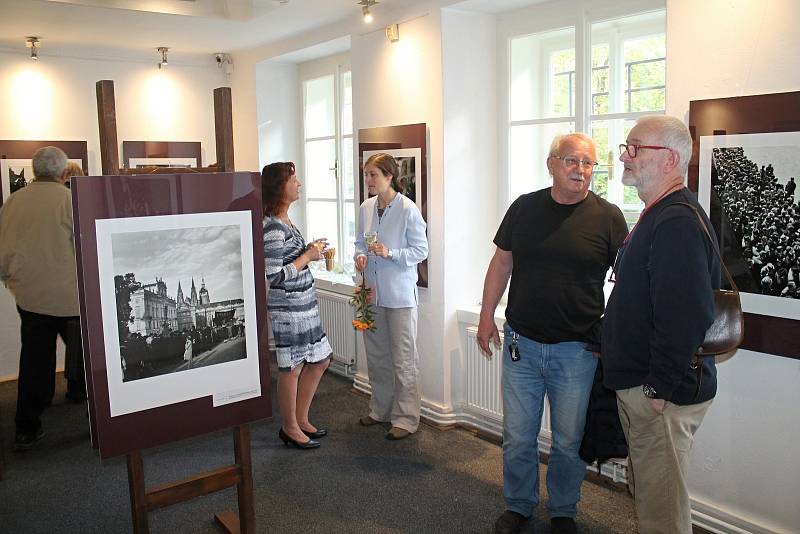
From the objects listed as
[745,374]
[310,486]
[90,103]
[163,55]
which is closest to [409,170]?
[310,486]

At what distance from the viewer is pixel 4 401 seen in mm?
4879

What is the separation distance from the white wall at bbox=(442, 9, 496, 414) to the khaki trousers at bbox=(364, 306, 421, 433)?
0.27m

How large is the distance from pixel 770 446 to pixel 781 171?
1.04 m

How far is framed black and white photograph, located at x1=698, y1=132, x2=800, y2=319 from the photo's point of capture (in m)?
2.54

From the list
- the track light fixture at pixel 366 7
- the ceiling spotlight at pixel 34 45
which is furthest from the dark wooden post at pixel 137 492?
the ceiling spotlight at pixel 34 45

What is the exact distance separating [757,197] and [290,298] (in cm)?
219

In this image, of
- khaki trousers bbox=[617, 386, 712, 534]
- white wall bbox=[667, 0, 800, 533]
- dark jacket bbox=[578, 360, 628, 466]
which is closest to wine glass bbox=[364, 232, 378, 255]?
dark jacket bbox=[578, 360, 628, 466]

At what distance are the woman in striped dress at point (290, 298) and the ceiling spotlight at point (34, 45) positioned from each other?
2737mm

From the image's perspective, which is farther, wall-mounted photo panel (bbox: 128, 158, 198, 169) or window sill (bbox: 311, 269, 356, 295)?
wall-mounted photo panel (bbox: 128, 158, 198, 169)

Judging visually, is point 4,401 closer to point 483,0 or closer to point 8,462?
point 8,462

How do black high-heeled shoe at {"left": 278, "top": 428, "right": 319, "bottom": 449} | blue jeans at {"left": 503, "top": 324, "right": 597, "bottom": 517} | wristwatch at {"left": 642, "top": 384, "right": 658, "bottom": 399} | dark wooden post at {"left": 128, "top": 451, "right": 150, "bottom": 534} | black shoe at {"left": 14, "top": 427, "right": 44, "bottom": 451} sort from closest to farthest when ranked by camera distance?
wristwatch at {"left": 642, "top": 384, "right": 658, "bottom": 399} → dark wooden post at {"left": 128, "top": 451, "right": 150, "bottom": 534} → blue jeans at {"left": 503, "top": 324, "right": 597, "bottom": 517} → black high-heeled shoe at {"left": 278, "top": 428, "right": 319, "bottom": 449} → black shoe at {"left": 14, "top": 427, "right": 44, "bottom": 451}

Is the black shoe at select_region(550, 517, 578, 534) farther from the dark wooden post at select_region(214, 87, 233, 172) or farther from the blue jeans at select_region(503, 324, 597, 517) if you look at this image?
the dark wooden post at select_region(214, 87, 233, 172)

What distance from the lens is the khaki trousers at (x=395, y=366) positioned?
13.0 feet

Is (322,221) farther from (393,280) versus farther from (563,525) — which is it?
(563,525)
